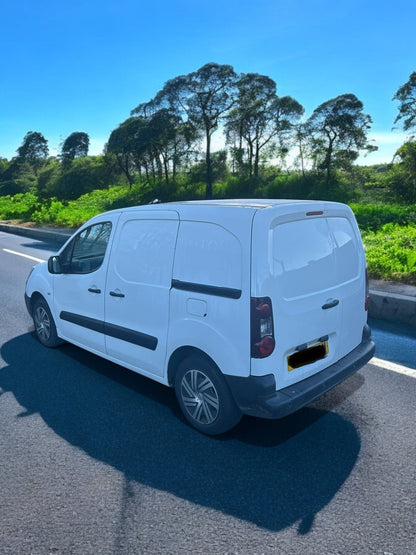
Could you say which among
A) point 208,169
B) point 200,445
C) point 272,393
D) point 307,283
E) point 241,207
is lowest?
point 200,445

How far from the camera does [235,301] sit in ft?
9.32

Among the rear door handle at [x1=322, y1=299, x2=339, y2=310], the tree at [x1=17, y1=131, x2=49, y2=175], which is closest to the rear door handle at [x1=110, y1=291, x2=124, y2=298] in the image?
the rear door handle at [x1=322, y1=299, x2=339, y2=310]

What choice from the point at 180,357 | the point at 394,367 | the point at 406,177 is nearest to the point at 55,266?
the point at 180,357

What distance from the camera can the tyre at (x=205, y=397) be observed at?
119 inches

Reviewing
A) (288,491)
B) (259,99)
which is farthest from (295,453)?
(259,99)

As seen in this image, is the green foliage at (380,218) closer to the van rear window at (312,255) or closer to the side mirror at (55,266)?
the van rear window at (312,255)

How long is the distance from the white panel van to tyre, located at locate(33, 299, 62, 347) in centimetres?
117

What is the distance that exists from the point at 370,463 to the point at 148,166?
110 ft

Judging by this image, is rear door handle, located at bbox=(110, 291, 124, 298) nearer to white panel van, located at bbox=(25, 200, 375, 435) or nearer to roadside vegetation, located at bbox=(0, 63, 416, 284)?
white panel van, located at bbox=(25, 200, 375, 435)

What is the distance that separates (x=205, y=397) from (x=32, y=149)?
68.2 metres

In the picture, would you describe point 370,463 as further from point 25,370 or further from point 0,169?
point 0,169

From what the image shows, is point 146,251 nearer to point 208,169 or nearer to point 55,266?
point 55,266

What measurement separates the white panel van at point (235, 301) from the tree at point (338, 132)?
22751mm

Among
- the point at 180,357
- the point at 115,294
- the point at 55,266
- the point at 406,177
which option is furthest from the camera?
the point at 406,177
